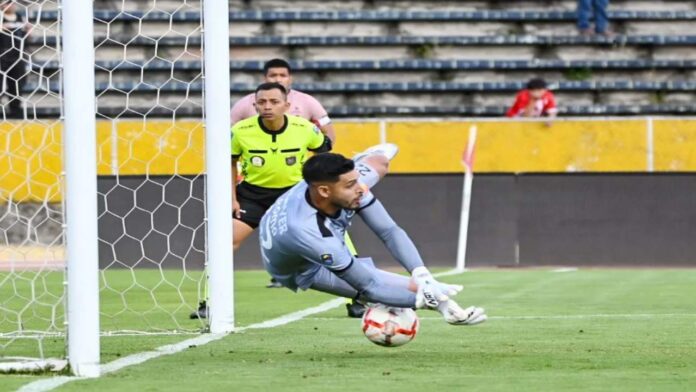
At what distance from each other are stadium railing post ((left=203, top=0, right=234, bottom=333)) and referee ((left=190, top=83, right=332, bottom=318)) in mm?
2024

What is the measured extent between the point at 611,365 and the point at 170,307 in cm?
516

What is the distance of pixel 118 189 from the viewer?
56.2 ft

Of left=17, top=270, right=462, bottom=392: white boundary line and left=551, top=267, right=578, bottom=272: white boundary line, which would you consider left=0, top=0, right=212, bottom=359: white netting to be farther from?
left=551, top=267, right=578, bottom=272: white boundary line

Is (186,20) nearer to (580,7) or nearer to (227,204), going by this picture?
(580,7)

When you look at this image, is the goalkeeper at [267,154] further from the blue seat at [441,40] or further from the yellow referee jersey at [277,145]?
the blue seat at [441,40]

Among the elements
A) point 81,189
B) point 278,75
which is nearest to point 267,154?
point 278,75

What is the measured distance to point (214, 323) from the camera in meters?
9.17

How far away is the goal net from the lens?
9.79 m

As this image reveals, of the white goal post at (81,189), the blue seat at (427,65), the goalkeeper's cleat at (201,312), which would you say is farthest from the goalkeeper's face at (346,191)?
the blue seat at (427,65)

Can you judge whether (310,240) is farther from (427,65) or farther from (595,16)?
(595,16)

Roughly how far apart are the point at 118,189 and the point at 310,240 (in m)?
9.49

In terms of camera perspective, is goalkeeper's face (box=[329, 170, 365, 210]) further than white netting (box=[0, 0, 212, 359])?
No

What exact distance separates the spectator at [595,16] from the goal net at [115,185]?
5.53 metres

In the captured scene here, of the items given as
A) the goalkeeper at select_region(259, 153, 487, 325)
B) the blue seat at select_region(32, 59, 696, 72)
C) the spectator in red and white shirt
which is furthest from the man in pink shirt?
the blue seat at select_region(32, 59, 696, 72)
